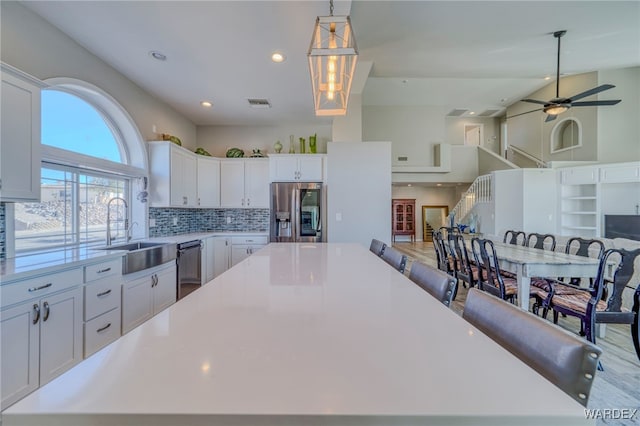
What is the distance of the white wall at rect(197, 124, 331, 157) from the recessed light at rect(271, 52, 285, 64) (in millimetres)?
2301

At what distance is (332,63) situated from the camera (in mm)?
2008

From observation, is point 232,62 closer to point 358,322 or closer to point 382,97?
point 358,322

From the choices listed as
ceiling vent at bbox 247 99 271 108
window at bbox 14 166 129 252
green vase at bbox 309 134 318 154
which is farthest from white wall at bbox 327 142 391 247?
window at bbox 14 166 129 252

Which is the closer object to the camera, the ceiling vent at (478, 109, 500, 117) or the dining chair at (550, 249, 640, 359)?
the dining chair at (550, 249, 640, 359)

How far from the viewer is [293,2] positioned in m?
2.09

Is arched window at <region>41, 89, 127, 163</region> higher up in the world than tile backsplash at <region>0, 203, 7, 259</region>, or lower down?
higher up

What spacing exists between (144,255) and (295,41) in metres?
2.48

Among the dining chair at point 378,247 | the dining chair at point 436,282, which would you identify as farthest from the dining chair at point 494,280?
the dining chair at point 436,282

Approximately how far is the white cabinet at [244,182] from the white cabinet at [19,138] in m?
2.91

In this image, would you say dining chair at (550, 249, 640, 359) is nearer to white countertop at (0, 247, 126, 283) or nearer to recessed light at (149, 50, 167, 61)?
white countertop at (0, 247, 126, 283)

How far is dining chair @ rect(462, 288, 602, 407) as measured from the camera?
24.6 inches

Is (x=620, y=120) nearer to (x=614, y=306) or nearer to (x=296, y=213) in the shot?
(x=614, y=306)

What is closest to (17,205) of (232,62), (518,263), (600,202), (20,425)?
(232,62)

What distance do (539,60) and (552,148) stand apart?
4.39 m
